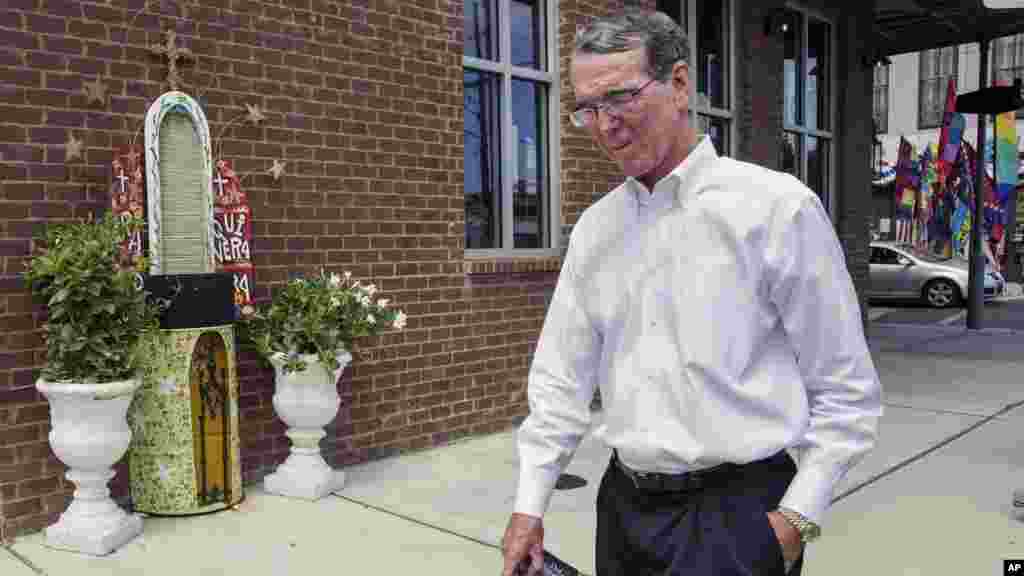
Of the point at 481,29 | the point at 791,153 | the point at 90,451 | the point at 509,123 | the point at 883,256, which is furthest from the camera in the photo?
the point at 883,256

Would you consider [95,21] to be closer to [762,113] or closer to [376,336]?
[376,336]

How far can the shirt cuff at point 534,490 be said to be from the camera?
6.08 ft

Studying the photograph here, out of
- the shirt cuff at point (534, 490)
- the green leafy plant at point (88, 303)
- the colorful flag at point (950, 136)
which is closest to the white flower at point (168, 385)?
the green leafy plant at point (88, 303)

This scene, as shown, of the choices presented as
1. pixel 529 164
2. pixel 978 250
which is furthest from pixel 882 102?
pixel 529 164

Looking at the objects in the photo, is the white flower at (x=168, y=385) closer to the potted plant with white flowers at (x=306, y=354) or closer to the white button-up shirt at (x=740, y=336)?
the potted plant with white flowers at (x=306, y=354)

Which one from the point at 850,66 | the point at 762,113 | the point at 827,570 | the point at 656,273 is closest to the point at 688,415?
the point at 656,273

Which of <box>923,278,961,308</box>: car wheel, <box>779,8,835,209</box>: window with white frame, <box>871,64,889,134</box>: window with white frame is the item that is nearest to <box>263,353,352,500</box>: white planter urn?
<box>779,8,835,209</box>: window with white frame

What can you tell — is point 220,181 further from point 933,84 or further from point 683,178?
point 933,84

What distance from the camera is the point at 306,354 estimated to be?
427 centimetres

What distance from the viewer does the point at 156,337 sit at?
388 cm

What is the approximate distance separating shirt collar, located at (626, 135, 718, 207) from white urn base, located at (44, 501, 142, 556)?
9.35 feet

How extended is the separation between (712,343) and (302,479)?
316cm

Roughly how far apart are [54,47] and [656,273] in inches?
125

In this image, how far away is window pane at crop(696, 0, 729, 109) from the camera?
26.8 feet
